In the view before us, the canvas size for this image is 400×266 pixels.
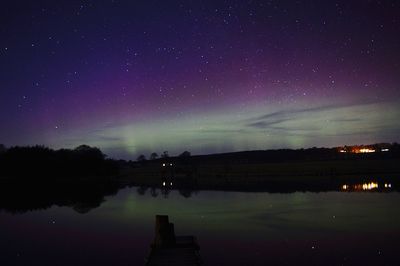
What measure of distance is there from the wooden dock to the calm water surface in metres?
1.32

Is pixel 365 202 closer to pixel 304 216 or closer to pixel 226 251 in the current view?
pixel 304 216

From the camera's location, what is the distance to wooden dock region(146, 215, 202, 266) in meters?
16.0

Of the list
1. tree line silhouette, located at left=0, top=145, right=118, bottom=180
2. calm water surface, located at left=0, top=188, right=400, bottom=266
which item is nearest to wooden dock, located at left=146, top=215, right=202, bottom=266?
calm water surface, located at left=0, top=188, right=400, bottom=266

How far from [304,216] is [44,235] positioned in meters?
18.4

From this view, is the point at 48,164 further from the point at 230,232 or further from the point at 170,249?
the point at 170,249

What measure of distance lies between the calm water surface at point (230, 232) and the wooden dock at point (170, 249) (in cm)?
132

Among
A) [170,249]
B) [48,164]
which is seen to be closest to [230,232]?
[170,249]

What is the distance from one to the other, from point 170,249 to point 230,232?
8.33 meters

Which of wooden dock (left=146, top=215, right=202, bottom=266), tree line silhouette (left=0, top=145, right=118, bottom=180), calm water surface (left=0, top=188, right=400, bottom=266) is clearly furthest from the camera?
tree line silhouette (left=0, top=145, right=118, bottom=180)

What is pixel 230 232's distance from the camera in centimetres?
2609

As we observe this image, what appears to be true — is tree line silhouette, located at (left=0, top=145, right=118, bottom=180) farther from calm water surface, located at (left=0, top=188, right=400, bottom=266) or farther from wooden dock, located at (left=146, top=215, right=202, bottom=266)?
wooden dock, located at (left=146, top=215, right=202, bottom=266)

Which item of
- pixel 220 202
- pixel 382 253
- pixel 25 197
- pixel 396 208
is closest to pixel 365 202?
pixel 396 208

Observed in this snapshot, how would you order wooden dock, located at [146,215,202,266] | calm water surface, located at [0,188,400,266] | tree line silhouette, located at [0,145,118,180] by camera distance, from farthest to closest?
1. tree line silhouette, located at [0,145,118,180]
2. calm water surface, located at [0,188,400,266]
3. wooden dock, located at [146,215,202,266]

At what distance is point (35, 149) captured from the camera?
99.4m
